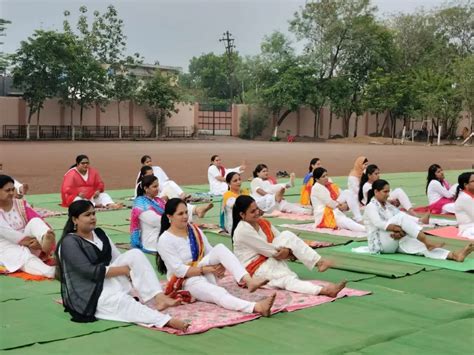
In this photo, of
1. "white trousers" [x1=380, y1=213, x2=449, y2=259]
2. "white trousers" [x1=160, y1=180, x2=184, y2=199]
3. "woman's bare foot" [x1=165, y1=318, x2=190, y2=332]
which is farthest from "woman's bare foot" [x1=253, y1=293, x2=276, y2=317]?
"white trousers" [x1=160, y1=180, x2=184, y2=199]

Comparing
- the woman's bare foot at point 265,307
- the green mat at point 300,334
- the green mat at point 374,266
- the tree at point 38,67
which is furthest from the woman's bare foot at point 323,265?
the tree at point 38,67

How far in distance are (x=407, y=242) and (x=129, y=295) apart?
3.48m

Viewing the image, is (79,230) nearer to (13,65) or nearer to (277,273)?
(277,273)

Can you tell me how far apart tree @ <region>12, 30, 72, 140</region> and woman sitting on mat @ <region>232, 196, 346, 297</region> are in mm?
33016

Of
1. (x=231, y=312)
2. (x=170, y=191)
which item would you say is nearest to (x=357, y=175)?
(x=170, y=191)

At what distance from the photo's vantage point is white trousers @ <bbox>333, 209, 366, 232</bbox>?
8867 millimetres

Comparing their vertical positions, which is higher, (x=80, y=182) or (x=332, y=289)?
(x=80, y=182)

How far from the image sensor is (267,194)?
1064cm

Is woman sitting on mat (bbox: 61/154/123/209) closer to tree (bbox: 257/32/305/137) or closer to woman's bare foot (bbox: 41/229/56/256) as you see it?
woman's bare foot (bbox: 41/229/56/256)

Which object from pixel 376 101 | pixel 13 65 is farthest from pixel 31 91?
pixel 376 101

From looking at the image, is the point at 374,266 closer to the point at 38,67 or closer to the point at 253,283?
the point at 253,283

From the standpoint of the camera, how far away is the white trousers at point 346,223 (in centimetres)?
887

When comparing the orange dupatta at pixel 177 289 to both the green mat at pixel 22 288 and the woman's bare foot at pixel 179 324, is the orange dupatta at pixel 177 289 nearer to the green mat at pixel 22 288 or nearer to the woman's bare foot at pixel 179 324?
the woman's bare foot at pixel 179 324

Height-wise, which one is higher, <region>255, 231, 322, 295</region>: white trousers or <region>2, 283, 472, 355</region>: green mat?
<region>255, 231, 322, 295</region>: white trousers
